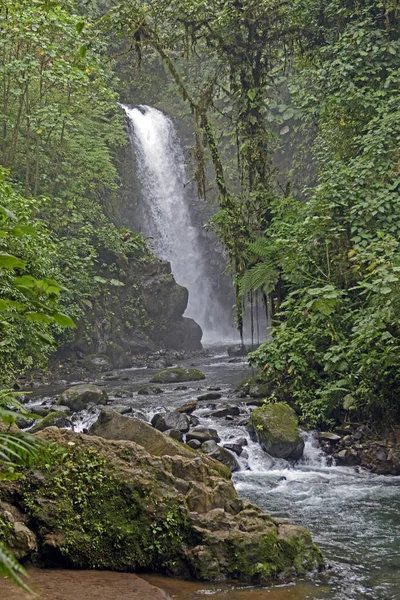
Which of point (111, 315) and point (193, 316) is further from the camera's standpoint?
point (193, 316)

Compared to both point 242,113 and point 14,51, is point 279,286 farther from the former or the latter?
point 14,51

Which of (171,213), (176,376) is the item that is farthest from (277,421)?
(171,213)

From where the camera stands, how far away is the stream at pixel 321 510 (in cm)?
474

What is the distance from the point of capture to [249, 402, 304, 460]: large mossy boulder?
363 inches

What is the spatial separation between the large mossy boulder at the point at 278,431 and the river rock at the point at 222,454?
0.63 metres

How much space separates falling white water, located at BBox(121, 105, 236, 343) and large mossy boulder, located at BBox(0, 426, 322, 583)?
69.0 ft

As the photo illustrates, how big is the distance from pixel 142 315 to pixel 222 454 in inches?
542

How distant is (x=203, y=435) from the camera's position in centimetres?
959

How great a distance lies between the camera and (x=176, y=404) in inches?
485

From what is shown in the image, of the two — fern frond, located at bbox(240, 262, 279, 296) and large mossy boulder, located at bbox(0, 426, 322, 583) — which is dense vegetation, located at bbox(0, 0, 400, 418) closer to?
fern frond, located at bbox(240, 262, 279, 296)

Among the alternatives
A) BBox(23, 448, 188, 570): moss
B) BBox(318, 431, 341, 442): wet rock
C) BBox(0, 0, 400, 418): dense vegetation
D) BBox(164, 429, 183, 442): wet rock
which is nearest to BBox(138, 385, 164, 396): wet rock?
BBox(0, 0, 400, 418): dense vegetation

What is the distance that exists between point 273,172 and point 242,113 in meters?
1.28

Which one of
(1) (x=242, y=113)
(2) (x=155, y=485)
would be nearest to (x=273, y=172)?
(1) (x=242, y=113)

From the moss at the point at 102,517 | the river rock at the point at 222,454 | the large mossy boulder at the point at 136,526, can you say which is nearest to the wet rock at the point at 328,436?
the river rock at the point at 222,454
